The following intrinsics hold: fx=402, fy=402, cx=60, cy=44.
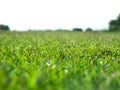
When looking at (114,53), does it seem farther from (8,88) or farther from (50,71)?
(8,88)

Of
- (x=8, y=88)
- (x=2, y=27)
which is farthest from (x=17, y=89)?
(x=2, y=27)

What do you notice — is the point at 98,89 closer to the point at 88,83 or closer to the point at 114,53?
the point at 88,83

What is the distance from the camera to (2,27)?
29.8 m

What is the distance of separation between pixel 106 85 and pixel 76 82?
1.35ft

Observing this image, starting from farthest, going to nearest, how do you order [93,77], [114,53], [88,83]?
[114,53] → [93,77] → [88,83]

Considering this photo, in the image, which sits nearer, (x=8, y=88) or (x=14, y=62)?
(x=8, y=88)

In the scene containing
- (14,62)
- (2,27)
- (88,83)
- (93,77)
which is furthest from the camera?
(2,27)

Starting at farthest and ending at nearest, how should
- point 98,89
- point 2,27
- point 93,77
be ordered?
point 2,27
point 93,77
point 98,89

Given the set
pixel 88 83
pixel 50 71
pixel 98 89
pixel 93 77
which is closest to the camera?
pixel 98 89

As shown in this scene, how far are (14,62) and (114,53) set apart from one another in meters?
2.78

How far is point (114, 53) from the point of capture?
26.4 ft

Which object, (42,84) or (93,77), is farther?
(93,77)

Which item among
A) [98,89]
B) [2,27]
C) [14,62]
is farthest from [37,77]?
[2,27]

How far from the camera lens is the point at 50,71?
4.77 m
